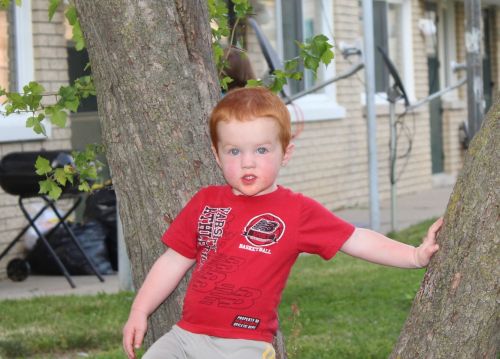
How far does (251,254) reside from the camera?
3.13 metres

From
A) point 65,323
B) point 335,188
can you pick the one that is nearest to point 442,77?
point 335,188

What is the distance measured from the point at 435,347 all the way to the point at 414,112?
1364 cm

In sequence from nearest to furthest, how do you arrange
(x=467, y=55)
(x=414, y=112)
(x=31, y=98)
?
1. (x=31, y=98)
2. (x=467, y=55)
3. (x=414, y=112)

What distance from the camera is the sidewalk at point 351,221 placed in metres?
8.23

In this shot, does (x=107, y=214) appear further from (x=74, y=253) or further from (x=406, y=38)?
(x=406, y=38)

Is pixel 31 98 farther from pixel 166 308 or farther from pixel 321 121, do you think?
pixel 321 121

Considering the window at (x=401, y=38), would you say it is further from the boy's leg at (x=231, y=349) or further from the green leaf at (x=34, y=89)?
the boy's leg at (x=231, y=349)

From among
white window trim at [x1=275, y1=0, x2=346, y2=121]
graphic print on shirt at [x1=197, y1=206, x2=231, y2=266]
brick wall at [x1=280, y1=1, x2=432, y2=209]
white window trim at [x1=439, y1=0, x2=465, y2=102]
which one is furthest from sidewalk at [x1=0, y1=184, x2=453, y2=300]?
graphic print on shirt at [x1=197, y1=206, x2=231, y2=266]

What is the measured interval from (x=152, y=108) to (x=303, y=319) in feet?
10.5

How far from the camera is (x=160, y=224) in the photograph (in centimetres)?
360

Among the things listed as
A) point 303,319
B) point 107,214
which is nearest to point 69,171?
point 303,319

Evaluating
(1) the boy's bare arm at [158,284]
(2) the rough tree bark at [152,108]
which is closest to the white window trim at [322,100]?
(2) the rough tree bark at [152,108]

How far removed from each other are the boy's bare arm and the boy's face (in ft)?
1.09

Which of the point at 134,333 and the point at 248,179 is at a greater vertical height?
the point at 248,179
